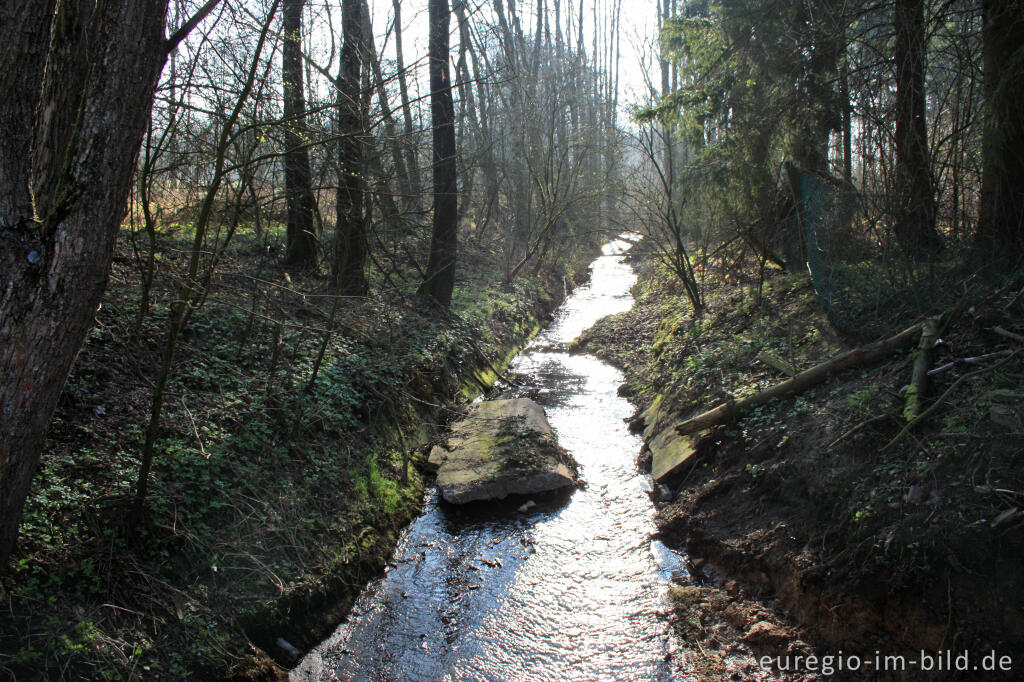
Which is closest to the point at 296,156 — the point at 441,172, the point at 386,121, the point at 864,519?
the point at 386,121

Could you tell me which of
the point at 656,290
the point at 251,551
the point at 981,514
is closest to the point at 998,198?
the point at 981,514

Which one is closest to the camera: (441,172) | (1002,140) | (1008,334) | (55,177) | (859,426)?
(55,177)

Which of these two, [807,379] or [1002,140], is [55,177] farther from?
[1002,140]

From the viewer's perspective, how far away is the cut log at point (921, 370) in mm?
4780

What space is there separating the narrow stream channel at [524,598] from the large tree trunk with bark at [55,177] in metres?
2.51

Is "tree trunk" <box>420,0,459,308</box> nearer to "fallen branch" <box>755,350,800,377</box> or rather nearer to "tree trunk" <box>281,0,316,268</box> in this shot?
"tree trunk" <box>281,0,316,268</box>

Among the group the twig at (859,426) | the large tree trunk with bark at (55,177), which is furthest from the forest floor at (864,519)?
the large tree trunk with bark at (55,177)

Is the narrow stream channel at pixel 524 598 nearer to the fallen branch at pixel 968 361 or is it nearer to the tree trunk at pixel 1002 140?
the fallen branch at pixel 968 361

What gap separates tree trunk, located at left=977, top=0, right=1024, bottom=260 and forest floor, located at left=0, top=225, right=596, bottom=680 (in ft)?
21.3

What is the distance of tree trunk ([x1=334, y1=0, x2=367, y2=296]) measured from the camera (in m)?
6.76

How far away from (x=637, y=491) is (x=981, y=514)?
139 inches

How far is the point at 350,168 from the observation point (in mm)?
7211

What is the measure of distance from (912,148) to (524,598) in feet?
19.6

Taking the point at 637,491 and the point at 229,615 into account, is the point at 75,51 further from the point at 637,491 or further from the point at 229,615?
the point at 637,491
